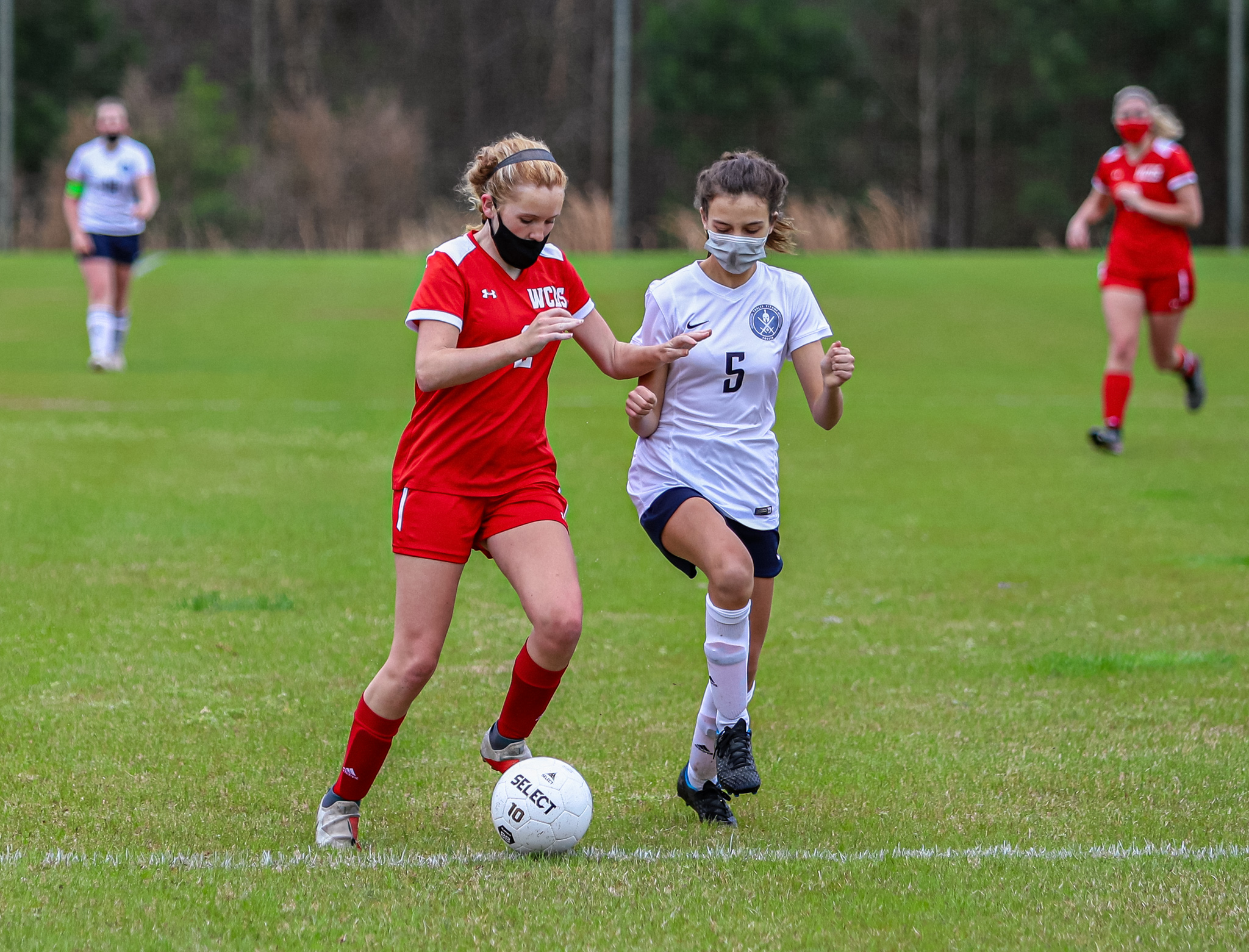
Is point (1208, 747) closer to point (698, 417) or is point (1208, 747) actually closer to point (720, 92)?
point (698, 417)

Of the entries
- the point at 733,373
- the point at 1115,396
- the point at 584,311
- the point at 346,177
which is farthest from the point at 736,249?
the point at 346,177

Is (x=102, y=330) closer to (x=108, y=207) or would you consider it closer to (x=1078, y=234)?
(x=108, y=207)

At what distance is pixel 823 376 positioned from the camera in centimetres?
454

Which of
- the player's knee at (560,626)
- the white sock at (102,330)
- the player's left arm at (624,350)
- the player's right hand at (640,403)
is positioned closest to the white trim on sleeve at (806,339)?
the player's left arm at (624,350)

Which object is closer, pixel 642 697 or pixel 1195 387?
pixel 642 697

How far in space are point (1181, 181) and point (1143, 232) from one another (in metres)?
0.44

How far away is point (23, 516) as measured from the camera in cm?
888

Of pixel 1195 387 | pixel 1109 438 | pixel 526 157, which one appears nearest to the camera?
pixel 526 157

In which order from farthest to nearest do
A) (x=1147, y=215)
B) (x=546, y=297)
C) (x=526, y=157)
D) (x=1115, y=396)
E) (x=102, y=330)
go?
(x=102, y=330) → (x=1115, y=396) → (x=1147, y=215) → (x=546, y=297) → (x=526, y=157)

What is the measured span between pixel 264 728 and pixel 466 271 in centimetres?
192

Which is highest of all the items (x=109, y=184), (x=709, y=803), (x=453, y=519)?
(x=109, y=184)

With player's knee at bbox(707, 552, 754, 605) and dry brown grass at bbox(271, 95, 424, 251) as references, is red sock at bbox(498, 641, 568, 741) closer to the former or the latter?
player's knee at bbox(707, 552, 754, 605)

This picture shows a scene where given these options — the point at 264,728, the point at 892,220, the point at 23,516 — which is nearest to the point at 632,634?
the point at 264,728

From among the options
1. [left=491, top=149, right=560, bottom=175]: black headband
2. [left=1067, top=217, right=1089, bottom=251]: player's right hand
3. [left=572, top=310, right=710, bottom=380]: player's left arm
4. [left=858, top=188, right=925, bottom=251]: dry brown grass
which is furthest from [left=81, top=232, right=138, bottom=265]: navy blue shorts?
A: [left=858, top=188, right=925, bottom=251]: dry brown grass
